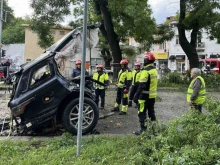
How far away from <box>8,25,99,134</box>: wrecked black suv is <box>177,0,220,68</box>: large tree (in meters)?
13.6

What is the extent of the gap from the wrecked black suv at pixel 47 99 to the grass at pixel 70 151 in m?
0.60

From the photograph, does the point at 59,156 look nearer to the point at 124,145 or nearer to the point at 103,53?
the point at 124,145

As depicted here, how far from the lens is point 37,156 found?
190 inches

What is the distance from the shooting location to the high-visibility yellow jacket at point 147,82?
6.38 m

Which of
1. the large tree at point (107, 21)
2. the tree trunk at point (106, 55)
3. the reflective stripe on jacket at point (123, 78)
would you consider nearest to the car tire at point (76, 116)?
the reflective stripe on jacket at point (123, 78)

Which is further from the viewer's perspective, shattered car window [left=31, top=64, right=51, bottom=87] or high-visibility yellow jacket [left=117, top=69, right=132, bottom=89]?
high-visibility yellow jacket [left=117, top=69, right=132, bottom=89]

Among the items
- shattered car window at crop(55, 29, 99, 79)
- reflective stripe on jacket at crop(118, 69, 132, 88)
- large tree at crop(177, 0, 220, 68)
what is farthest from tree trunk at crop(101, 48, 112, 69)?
shattered car window at crop(55, 29, 99, 79)

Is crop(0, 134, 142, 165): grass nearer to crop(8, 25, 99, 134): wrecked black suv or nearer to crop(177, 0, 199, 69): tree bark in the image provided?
crop(8, 25, 99, 134): wrecked black suv

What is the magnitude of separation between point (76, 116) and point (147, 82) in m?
1.74

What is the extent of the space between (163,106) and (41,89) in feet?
20.3

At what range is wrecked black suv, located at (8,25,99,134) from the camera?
6332 mm

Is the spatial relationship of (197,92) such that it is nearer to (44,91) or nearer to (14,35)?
(44,91)

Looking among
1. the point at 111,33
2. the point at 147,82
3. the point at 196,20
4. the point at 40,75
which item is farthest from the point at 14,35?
the point at 147,82

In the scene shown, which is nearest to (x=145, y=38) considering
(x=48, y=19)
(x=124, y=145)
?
(x=48, y=19)
